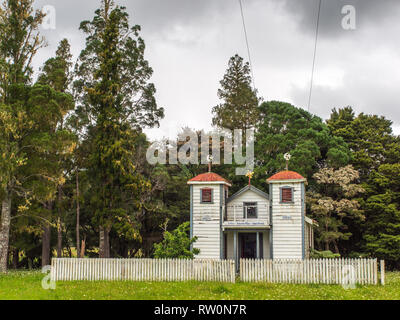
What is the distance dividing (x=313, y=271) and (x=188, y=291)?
581cm

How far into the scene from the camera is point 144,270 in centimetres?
1897

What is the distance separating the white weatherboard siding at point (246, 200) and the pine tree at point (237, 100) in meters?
11.1

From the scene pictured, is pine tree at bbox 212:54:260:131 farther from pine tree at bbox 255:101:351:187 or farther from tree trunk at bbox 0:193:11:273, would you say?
tree trunk at bbox 0:193:11:273

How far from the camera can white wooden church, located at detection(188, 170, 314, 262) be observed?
25312 mm

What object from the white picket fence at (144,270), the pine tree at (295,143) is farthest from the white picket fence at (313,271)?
the pine tree at (295,143)

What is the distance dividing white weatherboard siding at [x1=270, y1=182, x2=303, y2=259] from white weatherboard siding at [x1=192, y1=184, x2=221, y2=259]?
346 cm

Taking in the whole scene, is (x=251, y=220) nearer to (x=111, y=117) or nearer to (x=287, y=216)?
(x=287, y=216)

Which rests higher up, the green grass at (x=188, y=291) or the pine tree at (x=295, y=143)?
the pine tree at (x=295, y=143)

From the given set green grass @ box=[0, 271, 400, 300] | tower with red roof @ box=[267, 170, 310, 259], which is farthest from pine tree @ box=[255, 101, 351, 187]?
green grass @ box=[0, 271, 400, 300]

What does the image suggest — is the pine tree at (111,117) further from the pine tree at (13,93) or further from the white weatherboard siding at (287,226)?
the white weatherboard siding at (287,226)

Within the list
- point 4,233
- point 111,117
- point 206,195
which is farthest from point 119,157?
point 4,233

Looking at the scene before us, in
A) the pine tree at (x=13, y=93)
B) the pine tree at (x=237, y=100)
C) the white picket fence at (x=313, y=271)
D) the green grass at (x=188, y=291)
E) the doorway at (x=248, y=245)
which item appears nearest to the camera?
the green grass at (x=188, y=291)

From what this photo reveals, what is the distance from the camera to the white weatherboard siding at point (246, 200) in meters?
27.2

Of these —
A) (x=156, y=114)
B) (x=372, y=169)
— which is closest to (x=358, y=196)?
(x=372, y=169)
